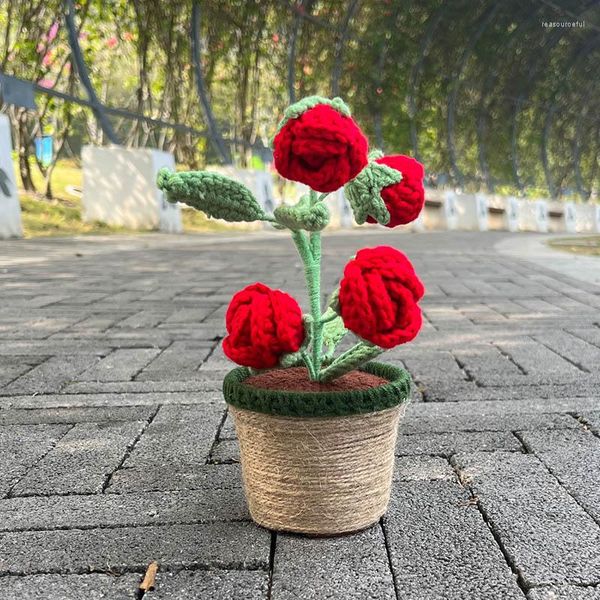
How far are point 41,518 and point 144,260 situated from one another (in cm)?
510

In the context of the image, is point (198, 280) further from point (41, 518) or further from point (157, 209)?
point (157, 209)

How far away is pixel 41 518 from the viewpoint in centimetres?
131

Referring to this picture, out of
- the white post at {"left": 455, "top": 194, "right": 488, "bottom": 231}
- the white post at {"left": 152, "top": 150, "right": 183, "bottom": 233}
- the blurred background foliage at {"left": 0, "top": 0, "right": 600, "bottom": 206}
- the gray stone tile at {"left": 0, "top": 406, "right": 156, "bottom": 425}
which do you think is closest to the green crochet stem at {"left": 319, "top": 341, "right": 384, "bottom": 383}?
the gray stone tile at {"left": 0, "top": 406, "right": 156, "bottom": 425}

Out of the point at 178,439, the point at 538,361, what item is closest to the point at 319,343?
the point at 178,439

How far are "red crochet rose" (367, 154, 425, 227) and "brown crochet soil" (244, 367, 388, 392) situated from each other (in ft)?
0.90

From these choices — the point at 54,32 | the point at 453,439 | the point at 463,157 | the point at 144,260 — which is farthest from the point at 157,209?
the point at 463,157

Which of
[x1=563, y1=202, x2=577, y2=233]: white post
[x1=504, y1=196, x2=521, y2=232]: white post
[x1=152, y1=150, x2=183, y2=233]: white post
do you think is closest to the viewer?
[x1=152, y1=150, x2=183, y2=233]: white post

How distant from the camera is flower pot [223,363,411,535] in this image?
1.18 meters

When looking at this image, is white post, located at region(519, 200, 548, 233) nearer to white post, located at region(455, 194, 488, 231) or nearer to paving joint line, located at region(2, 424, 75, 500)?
white post, located at region(455, 194, 488, 231)

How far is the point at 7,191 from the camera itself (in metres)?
7.56

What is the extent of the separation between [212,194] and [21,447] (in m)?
0.81

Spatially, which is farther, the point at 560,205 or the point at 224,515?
the point at 560,205

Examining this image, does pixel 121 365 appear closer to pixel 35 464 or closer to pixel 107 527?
pixel 35 464

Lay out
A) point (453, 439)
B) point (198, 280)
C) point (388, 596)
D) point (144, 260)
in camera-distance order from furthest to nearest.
Result: point (144, 260) < point (198, 280) < point (453, 439) < point (388, 596)
